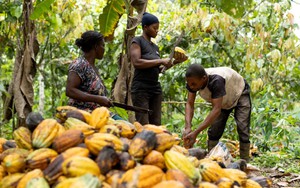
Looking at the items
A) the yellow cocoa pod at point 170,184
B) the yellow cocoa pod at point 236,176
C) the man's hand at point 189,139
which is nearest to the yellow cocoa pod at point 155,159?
the yellow cocoa pod at point 170,184

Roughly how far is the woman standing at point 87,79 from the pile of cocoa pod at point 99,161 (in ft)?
3.41

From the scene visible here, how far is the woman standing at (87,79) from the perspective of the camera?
3.10m

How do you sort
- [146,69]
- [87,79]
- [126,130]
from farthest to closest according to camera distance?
[146,69] → [87,79] → [126,130]

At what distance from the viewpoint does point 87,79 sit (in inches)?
126

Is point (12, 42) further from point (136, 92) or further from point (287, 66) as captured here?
point (287, 66)

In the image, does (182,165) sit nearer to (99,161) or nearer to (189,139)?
(99,161)

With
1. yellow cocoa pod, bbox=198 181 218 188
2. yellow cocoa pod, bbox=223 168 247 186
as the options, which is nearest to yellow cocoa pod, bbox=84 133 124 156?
yellow cocoa pod, bbox=198 181 218 188

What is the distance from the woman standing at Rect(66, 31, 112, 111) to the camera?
3104mm

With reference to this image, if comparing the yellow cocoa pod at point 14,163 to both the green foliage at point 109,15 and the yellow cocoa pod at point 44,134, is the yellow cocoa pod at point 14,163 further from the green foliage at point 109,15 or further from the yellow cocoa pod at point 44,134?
the green foliage at point 109,15

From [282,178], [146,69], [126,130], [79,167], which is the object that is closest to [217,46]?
[146,69]

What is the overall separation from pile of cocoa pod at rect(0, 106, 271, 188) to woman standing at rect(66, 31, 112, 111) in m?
1.04

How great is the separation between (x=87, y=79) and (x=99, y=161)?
5.42 ft

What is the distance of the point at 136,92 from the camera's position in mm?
3969

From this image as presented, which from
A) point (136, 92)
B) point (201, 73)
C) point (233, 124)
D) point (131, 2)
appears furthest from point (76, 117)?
point (233, 124)
